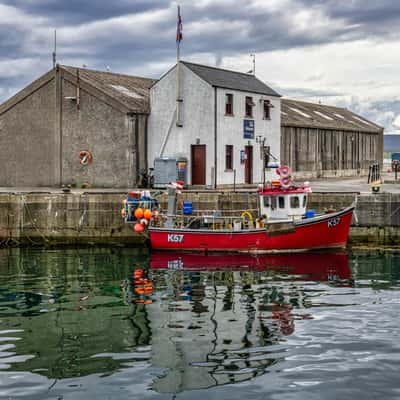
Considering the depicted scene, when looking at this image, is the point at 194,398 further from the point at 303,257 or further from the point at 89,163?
the point at 89,163

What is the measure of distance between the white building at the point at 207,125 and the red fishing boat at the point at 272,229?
7538mm

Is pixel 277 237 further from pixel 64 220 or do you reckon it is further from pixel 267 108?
pixel 267 108

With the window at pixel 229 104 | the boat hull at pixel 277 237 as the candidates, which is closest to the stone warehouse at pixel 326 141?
the window at pixel 229 104

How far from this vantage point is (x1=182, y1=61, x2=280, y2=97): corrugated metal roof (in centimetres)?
3544

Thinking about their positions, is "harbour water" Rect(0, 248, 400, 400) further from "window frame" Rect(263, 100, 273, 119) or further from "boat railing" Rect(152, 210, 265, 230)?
"window frame" Rect(263, 100, 273, 119)

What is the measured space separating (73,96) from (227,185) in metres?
9.61

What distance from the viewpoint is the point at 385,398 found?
10359 millimetres

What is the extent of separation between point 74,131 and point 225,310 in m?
23.0

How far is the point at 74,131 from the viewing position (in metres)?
37.5

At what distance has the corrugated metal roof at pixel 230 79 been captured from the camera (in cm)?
3544

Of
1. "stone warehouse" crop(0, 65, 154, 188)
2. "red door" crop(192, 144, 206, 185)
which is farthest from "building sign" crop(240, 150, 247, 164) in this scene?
"stone warehouse" crop(0, 65, 154, 188)

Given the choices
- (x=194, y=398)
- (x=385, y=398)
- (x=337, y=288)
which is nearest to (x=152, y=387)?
(x=194, y=398)

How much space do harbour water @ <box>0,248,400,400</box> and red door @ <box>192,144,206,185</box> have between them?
1142 centimetres

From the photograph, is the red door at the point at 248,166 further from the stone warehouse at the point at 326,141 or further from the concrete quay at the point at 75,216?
the concrete quay at the point at 75,216
